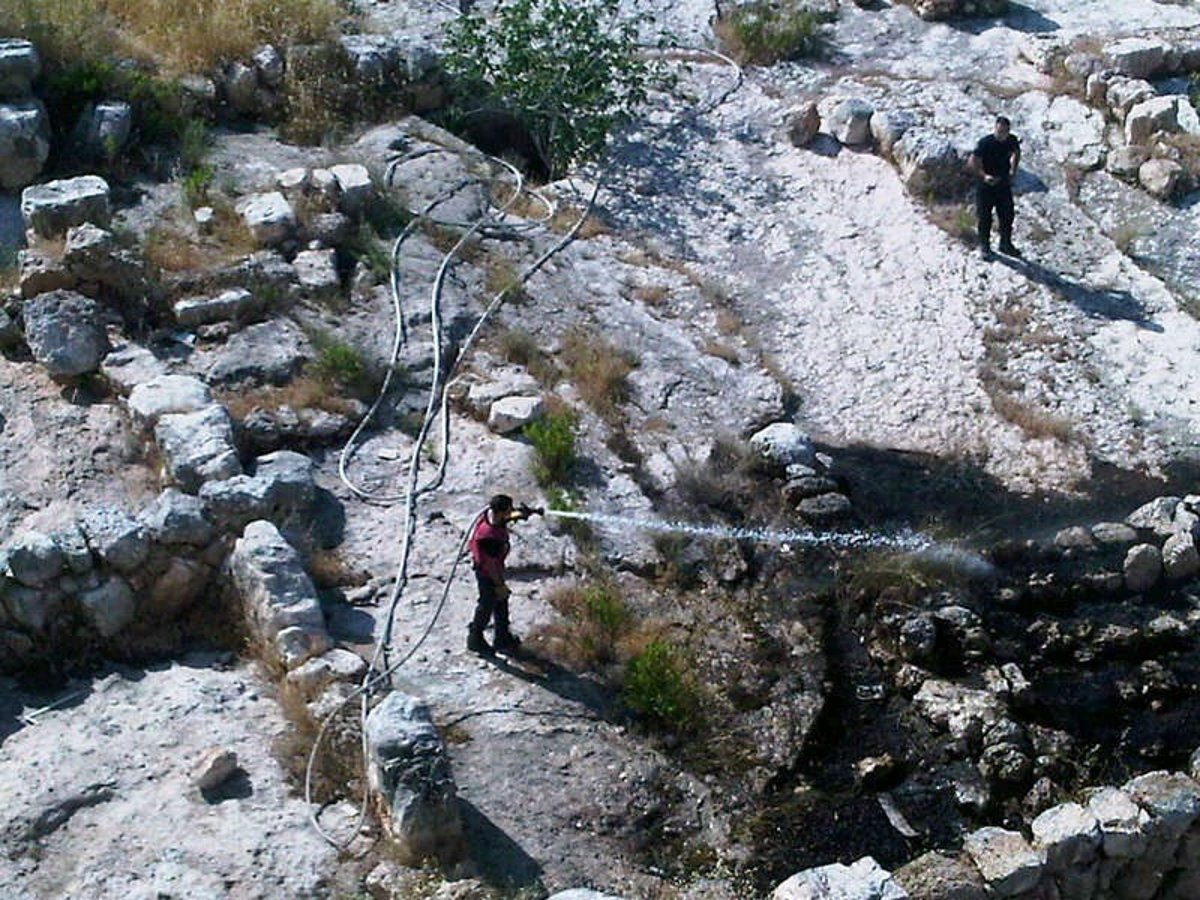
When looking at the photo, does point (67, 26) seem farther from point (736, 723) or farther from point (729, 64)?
point (736, 723)

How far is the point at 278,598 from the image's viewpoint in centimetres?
1036

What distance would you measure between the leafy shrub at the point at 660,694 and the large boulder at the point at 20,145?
21.7ft

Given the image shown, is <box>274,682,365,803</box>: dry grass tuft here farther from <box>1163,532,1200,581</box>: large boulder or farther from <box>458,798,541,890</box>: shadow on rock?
<box>1163,532,1200,581</box>: large boulder

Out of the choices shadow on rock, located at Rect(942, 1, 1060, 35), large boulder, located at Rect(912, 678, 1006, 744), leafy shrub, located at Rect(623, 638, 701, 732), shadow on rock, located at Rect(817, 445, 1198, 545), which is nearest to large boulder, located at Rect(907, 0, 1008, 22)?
shadow on rock, located at Rect(942, 1, 1060, 35)

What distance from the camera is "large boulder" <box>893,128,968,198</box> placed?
1554 cm

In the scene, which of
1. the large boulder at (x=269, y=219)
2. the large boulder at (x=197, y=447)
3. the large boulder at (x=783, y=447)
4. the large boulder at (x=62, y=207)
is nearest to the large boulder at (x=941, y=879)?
the large boulder at (x=783, y=447)

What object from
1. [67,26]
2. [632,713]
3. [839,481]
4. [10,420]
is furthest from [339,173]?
[632,713]

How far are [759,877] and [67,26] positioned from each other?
9.52m

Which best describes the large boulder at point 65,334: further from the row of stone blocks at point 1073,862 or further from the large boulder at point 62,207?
the row of stone blocks at point 1073,862

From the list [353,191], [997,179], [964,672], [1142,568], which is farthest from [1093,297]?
[353,191]

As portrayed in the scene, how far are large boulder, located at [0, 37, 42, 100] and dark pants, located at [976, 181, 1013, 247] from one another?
7606 mm

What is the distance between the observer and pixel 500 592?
10.5m

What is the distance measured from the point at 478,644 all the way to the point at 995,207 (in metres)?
6.66

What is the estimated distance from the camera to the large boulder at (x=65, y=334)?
12.0m
